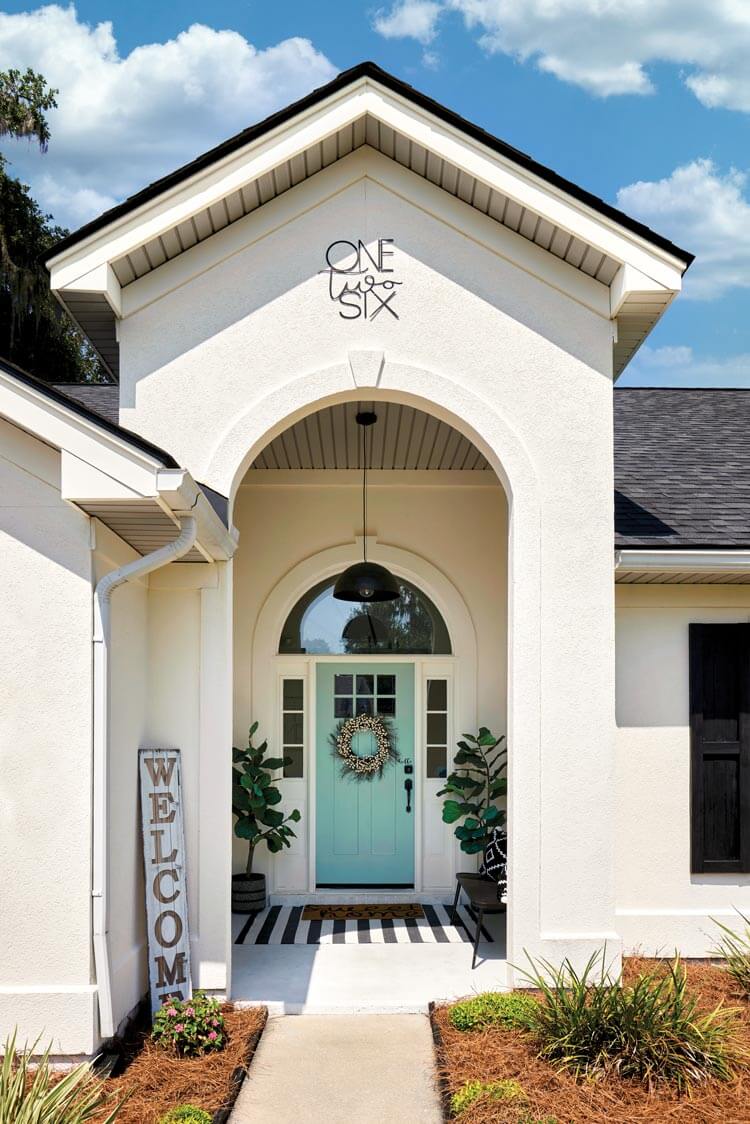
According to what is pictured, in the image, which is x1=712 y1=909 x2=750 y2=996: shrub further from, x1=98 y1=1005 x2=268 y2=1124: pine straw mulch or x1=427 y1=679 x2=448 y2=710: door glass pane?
x1=427 y1=679 x2=448 y2=710: door glass pane

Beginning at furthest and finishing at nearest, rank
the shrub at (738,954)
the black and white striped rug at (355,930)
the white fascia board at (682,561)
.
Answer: the black and white striped rug at (355,930) → the white fascia board at (682,561) → the shrub at (738,954)

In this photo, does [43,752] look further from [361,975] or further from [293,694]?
[293,694]

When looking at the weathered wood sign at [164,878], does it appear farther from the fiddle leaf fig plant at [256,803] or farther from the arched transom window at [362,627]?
the arched transom window at [362,627]

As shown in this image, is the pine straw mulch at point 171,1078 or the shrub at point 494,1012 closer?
the pine straw mulch at point 171,1078

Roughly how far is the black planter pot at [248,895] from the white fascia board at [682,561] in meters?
4.86

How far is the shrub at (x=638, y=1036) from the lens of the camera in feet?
17.4

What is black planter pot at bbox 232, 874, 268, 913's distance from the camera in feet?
30.8

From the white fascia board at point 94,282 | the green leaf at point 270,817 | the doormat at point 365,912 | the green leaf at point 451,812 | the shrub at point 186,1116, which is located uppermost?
the white fascia board at point 94,282

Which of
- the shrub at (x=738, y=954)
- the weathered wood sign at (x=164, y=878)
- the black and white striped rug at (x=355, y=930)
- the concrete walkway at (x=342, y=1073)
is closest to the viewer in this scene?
the concrete walkway at (x=342, y=1073)

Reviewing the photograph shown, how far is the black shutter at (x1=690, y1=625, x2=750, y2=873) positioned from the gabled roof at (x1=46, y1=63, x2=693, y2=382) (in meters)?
2.88

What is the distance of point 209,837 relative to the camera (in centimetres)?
671

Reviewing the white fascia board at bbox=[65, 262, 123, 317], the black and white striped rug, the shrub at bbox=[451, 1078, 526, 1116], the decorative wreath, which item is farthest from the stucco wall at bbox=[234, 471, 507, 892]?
the shrub at bbox=[451, 1078, 526, 1116]

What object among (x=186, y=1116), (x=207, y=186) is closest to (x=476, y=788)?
(x=186, y=1116)

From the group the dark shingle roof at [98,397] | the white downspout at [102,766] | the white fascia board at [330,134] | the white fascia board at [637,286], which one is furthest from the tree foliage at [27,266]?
the white downspout at [102,766]
